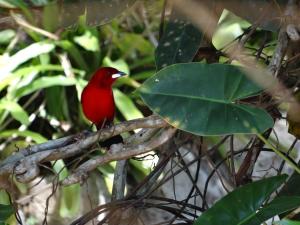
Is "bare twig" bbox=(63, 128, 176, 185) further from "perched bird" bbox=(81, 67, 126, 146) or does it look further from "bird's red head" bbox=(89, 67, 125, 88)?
"bird's red head" bbox=(89, 67, 125, 88)

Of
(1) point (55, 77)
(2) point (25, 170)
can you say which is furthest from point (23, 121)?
(2) point (25, 170)

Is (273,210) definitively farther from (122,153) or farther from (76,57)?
(76,57)

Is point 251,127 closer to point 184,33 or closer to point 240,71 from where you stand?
point 240,71

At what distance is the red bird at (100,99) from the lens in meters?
2.67

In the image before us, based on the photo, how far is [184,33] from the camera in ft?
6.34

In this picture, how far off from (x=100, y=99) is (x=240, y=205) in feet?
4.28

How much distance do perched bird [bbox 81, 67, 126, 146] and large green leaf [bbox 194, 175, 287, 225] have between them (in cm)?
114

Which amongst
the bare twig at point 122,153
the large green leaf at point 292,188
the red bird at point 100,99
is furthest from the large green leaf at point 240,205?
the red bird at point 100,99

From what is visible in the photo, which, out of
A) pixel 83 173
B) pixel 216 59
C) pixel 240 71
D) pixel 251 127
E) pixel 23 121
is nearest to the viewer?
pixel 251 127

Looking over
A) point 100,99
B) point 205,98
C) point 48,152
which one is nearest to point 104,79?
point 100,99

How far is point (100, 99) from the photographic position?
2.71 m

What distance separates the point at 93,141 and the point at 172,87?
44cm

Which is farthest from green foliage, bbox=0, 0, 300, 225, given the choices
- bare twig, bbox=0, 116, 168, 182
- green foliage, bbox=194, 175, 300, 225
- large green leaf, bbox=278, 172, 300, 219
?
green foliage, bbox=194, 175, 300, 225

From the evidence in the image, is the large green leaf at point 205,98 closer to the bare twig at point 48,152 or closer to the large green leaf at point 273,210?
the large green leaf at point 273,210
